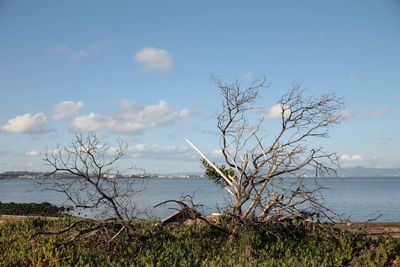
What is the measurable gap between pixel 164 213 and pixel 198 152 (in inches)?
809

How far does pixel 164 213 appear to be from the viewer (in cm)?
3425

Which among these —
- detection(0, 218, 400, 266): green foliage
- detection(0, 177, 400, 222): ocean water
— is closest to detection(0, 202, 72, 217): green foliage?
detection(0, 177, 400, 222): ocean water

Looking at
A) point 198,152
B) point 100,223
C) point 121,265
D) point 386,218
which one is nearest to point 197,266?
point 121,265

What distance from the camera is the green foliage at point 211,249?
32.4ft

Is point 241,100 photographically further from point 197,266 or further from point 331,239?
point 197,266

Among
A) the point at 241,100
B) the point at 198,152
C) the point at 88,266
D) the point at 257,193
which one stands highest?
the point at 241,100

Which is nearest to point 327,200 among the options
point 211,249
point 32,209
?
point 32,209

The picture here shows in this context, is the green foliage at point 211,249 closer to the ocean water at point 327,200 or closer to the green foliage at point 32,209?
the ocean water at point 327,200

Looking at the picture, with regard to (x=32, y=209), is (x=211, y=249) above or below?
above

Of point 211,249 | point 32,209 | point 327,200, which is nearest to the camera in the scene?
point 211,249

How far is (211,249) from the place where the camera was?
11.2 meters

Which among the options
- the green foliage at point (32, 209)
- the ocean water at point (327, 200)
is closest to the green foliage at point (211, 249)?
the ocean water at point (327, 200)

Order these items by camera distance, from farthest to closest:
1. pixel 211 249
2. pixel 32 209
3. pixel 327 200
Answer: pixel 327 200
pixel 32 209
pixel 211 249

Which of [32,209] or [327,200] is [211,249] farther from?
[327,200]
